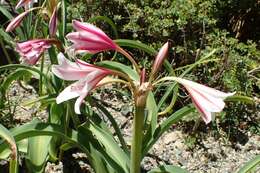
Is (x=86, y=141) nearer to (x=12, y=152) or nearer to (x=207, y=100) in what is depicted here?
(x=12, y=152)

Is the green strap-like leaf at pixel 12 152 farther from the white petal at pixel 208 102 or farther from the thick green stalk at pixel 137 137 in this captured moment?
the white petal at pixel 208 102

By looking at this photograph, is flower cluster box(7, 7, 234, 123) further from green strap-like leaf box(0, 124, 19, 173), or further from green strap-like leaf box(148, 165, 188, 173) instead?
green strap-like leaf box(148, 165, 188, 173)

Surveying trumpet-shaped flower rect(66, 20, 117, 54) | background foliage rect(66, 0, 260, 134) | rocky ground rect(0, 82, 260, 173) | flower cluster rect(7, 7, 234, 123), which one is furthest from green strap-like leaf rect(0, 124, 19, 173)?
background foliage rect(66, 0, 260, 134)

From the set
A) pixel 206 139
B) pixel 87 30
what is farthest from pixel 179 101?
pixel 87 30

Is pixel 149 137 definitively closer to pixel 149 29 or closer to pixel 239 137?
pixel 239 137

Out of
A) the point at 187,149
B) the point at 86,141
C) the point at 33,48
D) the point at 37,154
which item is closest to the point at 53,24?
the point at 33,48

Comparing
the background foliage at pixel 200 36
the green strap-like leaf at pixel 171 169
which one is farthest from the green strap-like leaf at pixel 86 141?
the background foliage at pixel 200 36
